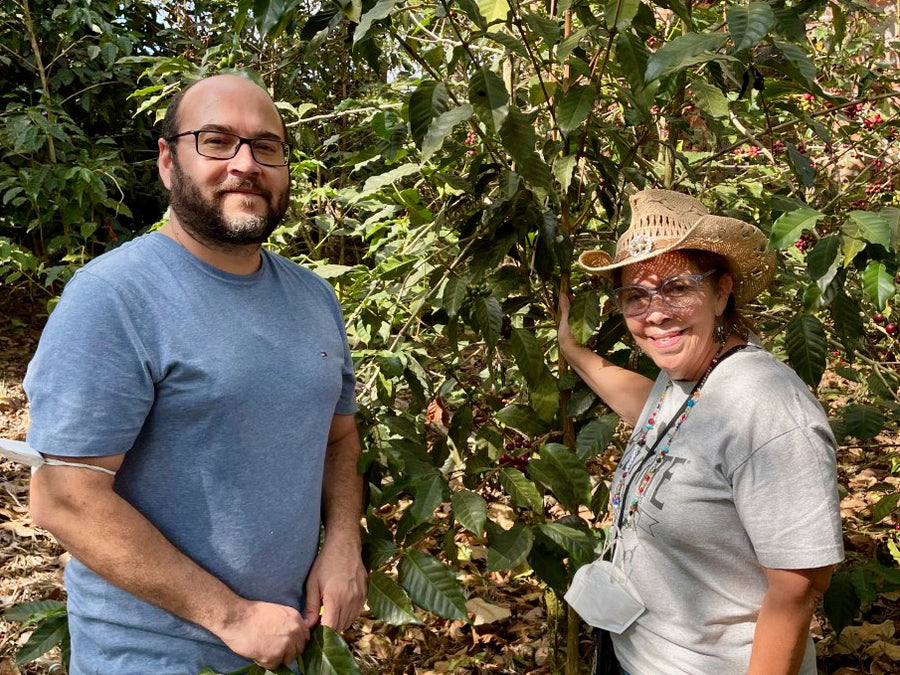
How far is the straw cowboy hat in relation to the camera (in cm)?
159

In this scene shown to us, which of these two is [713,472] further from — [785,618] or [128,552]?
[128,552]

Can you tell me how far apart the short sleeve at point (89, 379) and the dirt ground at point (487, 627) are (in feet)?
5.24

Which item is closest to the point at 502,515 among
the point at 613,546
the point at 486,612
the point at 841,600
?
the point at 486,612

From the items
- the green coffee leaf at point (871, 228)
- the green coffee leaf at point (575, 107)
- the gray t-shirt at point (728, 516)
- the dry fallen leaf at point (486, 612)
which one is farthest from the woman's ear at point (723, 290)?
the dry fallen leaf at point (486, 612)

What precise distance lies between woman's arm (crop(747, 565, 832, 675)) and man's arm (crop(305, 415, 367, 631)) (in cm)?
72

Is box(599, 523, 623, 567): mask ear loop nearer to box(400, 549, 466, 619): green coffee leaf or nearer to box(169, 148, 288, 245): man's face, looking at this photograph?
box(400, 549, 466, 619): green coffee leaf

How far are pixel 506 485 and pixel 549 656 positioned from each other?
56.1 inches

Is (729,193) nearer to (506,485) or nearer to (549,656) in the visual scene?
(506,485)

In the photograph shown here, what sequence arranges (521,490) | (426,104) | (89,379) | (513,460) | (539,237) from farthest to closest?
(513,460) < (539,237) < (521,490) < (426,104) < (89,379)

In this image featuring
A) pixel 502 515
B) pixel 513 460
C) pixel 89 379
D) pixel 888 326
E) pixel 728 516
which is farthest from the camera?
pixel 502 515

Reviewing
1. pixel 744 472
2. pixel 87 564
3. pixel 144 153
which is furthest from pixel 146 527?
pixel 144 153

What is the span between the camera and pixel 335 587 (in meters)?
1.54

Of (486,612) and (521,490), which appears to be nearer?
(521,490)

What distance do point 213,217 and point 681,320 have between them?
35.2 inches
